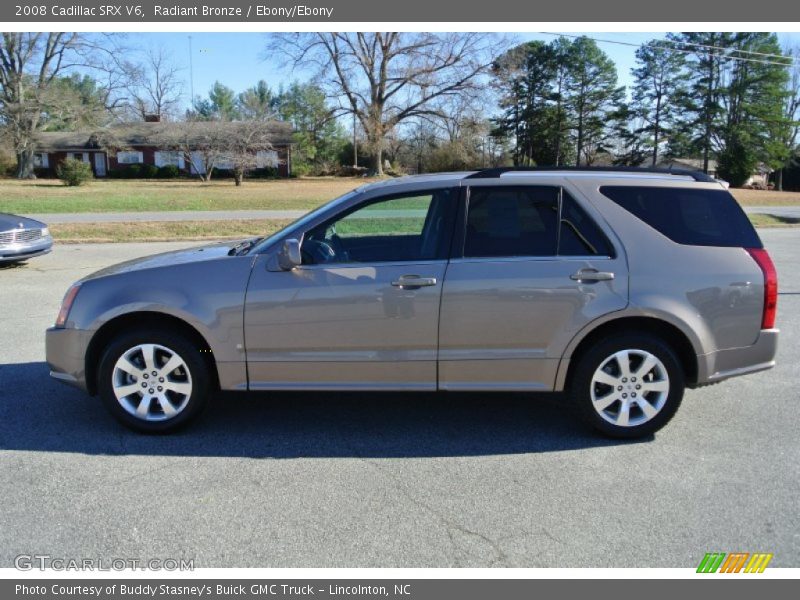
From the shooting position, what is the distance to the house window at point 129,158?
65.1m

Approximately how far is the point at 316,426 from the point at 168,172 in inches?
2443

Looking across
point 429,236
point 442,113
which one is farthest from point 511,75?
point 429,236

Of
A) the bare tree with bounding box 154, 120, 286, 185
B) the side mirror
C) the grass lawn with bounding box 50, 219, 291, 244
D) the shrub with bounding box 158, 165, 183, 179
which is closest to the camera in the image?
the side mirror

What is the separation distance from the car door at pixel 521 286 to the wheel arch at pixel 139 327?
1.61 metres

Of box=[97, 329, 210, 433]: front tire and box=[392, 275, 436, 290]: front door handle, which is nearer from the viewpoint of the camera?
box=[392, 275, 436, 290]: front door handle

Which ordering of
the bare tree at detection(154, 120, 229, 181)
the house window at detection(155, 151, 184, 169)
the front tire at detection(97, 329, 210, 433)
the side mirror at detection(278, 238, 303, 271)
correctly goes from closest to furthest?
the side mirror at detection(278, 238, 303, 271), the front tire at detection(97, 329, 210, 433), the bare tree at detection(154, 120, 229, 181), the house window at detection(155, 151, 184, 169)

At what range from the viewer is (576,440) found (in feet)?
14.6

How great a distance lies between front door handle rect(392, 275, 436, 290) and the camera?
167 inches

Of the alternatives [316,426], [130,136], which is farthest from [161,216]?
[130,136]

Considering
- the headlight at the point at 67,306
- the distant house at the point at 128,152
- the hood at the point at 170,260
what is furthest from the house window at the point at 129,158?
the headlight at the point at 67,306

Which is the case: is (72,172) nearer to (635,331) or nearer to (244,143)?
(244,143)

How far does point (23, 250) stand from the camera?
10828mm

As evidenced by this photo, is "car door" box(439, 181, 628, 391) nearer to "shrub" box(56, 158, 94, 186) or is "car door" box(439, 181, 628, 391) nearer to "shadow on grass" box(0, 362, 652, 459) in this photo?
"shadow on grass" box(0, 362, 652, 459)

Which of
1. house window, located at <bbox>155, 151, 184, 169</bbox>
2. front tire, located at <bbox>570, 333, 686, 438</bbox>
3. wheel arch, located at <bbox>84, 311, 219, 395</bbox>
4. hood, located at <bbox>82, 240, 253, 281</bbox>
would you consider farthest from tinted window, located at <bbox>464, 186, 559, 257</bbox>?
house window, located at <bbox>155, 151, 184, 169</bbox>
